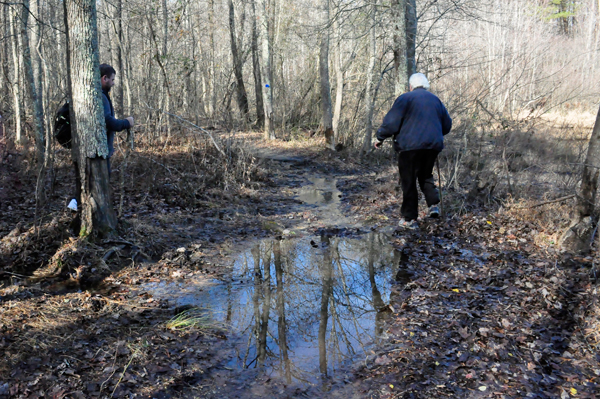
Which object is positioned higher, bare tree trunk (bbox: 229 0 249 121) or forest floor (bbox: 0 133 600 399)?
bare tree trunk (bbox: 229 0 249 121)

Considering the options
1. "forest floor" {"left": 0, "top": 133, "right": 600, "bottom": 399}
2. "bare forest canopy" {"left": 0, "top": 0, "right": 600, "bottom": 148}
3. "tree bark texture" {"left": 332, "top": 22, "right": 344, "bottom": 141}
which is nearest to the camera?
"forest floor" {"left": 0, "top": 133, "right": 600, "bottom": 399}

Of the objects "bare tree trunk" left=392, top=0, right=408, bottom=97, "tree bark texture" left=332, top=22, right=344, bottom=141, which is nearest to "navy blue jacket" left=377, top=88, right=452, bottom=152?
"bare tree trunk" left=392, top=0, right=408, bottom=97

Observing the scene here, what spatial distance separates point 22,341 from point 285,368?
2.14 meters

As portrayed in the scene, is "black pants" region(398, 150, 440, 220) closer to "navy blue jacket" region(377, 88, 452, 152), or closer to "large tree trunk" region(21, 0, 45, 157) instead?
"navy blue jacket" region(377, 88, 452, 152)

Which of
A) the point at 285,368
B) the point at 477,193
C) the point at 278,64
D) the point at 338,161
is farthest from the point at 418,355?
the point at 278,64

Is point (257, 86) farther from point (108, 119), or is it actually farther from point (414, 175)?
point (108, 119)

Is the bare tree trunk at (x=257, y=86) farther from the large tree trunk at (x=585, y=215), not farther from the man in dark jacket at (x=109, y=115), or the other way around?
the large tree trunk at (x=585, y=215)

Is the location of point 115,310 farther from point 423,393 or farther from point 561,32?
point 561,32

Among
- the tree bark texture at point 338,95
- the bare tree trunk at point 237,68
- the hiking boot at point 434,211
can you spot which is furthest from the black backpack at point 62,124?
the bare tree trunk at point 237,68

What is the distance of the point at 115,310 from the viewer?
440 centimetres

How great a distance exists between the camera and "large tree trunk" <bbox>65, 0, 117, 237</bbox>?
17.4ft

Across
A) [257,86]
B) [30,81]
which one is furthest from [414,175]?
[257,86]

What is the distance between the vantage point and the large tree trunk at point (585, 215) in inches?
210

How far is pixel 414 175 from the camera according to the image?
6.64 metres
